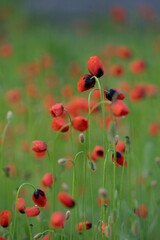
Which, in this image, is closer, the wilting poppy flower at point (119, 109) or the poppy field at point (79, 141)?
the wilting poppy flower at point (119, 109)

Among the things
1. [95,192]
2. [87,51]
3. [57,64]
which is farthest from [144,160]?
[87,51]

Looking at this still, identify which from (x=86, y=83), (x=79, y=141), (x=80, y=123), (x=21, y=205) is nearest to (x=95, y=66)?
(x=86, y=83)

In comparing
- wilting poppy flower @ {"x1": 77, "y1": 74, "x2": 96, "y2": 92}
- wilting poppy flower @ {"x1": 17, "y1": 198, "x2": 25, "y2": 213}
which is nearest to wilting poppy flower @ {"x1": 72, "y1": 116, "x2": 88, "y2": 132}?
wilting poppy flower @ {"x1": 77, "y1": 74, "x2": 96, "y2": 92}

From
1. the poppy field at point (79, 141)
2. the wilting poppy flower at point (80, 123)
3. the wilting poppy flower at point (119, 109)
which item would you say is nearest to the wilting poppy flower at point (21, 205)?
the poppy field at point (79, 141)

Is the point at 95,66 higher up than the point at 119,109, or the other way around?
the point at 95,66

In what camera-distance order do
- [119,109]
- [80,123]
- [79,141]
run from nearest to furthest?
[119,109] → [80,123] → [79,141]

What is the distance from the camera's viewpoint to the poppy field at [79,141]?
1.08 meters

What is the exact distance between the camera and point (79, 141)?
1.25 meters

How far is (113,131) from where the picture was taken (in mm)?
996

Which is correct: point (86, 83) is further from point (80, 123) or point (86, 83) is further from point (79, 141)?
point (79, 141)

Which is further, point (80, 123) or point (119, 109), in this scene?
point (80, 123)

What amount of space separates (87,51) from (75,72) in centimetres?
236

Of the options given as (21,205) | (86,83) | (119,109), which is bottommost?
(21,205)

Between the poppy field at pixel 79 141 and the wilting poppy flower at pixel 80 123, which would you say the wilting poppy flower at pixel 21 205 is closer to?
the poppy field at pixel 79 141
